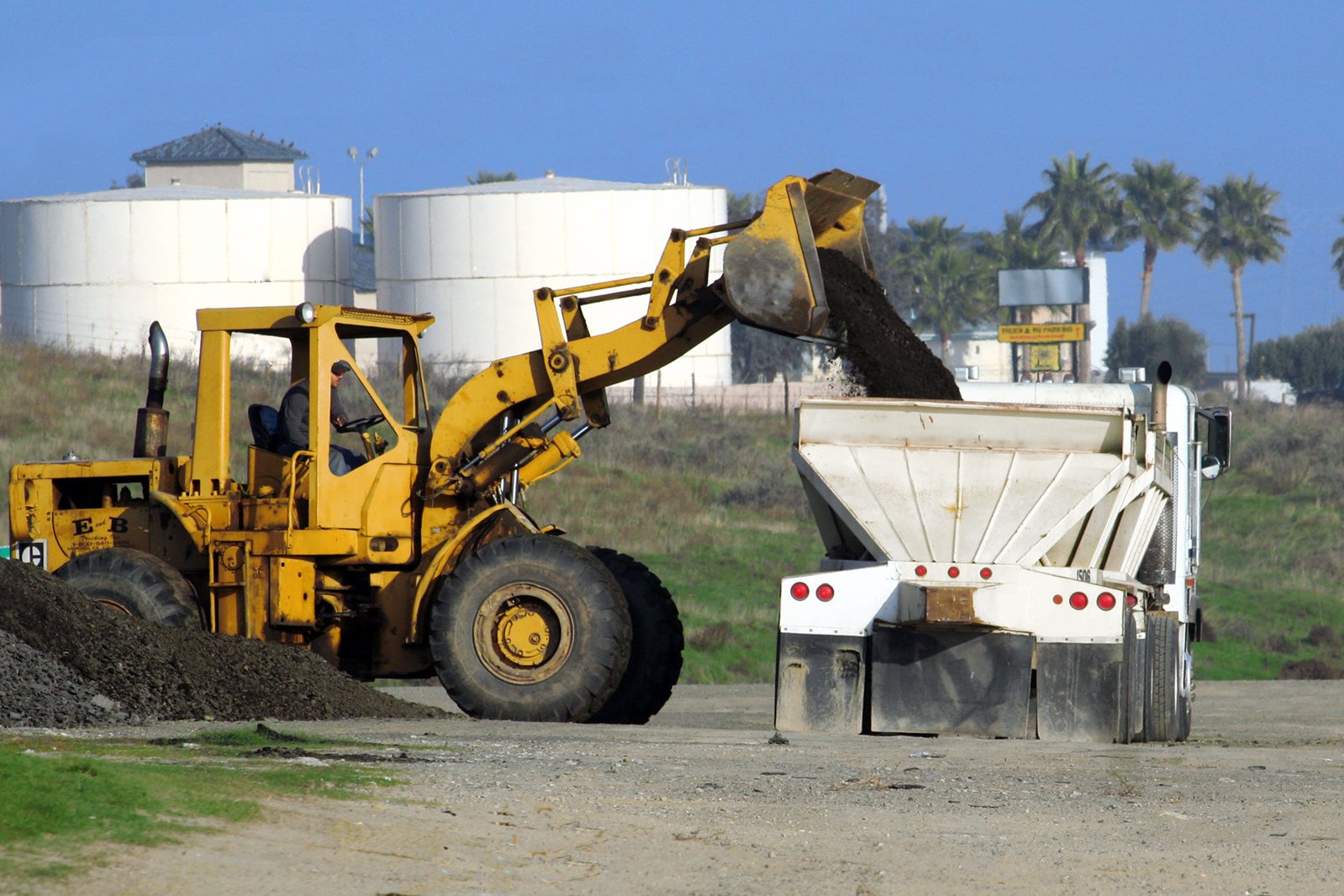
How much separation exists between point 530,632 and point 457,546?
83 cm

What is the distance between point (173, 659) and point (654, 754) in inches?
127

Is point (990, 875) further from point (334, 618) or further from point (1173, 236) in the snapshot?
point (1173, 236)

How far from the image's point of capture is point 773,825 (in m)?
7.10

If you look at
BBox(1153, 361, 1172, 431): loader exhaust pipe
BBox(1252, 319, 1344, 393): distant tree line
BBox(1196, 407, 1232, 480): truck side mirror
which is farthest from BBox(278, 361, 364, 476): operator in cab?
BBox(1252, 319, 1344, 393): distant tree line

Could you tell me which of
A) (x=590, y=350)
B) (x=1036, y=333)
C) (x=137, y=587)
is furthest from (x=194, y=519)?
(x=1036, y=333)

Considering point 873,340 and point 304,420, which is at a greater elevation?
point 873,340

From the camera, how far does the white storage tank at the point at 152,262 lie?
5194 centimetres

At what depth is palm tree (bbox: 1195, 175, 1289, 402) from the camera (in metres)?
79.9

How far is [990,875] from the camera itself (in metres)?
6.30

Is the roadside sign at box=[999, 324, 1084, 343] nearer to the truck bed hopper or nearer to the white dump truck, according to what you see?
the white dump truck

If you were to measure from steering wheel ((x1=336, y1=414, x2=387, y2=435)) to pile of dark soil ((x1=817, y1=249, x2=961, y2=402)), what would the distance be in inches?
120

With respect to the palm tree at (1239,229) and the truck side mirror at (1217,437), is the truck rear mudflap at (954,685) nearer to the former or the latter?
the truck side mirror at (1217,437)

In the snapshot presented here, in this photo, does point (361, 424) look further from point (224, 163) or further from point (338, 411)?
point (224, 163)

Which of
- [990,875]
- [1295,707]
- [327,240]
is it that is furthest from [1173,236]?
[990,875]
